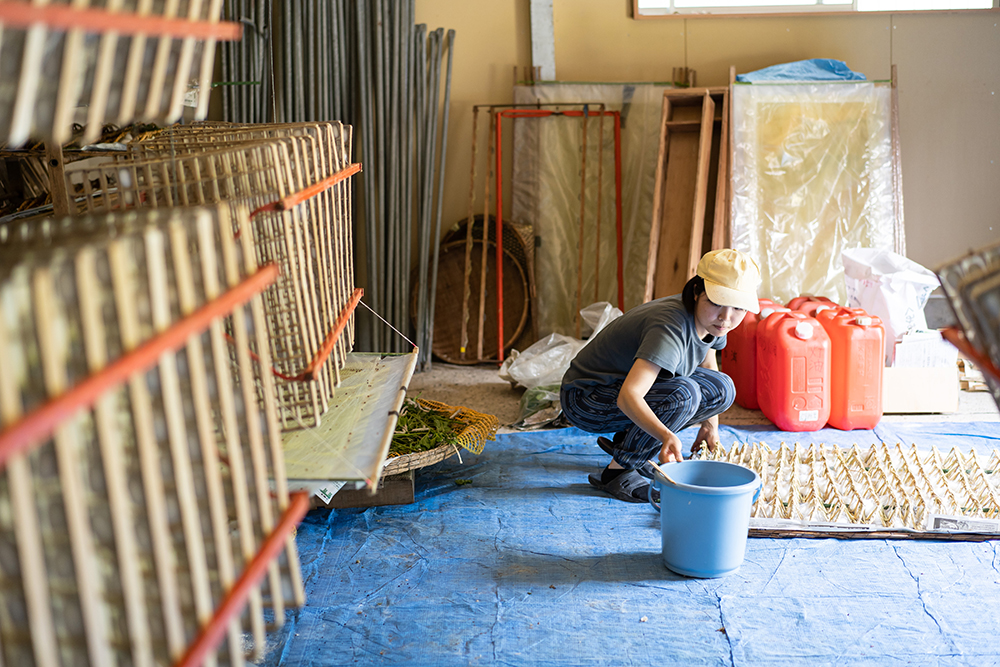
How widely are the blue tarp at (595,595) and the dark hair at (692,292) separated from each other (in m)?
0.83

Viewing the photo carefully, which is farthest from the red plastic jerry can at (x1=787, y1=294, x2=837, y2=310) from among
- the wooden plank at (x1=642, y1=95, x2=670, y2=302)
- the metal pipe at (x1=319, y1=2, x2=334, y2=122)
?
the metal pipe at (x1=319, y1=2, x2=334, y2=122)

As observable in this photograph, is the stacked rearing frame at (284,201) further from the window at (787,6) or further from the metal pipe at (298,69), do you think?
the window at (787,6)

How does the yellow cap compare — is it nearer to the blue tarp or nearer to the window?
the blue tarp

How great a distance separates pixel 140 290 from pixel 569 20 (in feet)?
16.2

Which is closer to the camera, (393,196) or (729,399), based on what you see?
(729,399)

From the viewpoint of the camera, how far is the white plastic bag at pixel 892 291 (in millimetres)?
4164

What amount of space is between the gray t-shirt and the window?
117 inches

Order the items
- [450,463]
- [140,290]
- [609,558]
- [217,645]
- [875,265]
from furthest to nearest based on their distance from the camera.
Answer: [875,265], [450,463], [609,558], [217,645], [140,290]

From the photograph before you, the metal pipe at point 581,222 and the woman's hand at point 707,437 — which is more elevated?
the metal pipe at point 581,222

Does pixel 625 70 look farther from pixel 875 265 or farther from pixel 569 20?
pixel 875 265

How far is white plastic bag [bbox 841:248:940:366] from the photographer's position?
416 centimetres

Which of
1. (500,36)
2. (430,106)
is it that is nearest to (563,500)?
(430,106)

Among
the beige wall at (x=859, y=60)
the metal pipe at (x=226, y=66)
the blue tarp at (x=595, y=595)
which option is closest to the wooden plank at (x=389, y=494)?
the blue tarp at (x=595, y=595)

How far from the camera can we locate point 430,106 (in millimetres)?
5344
